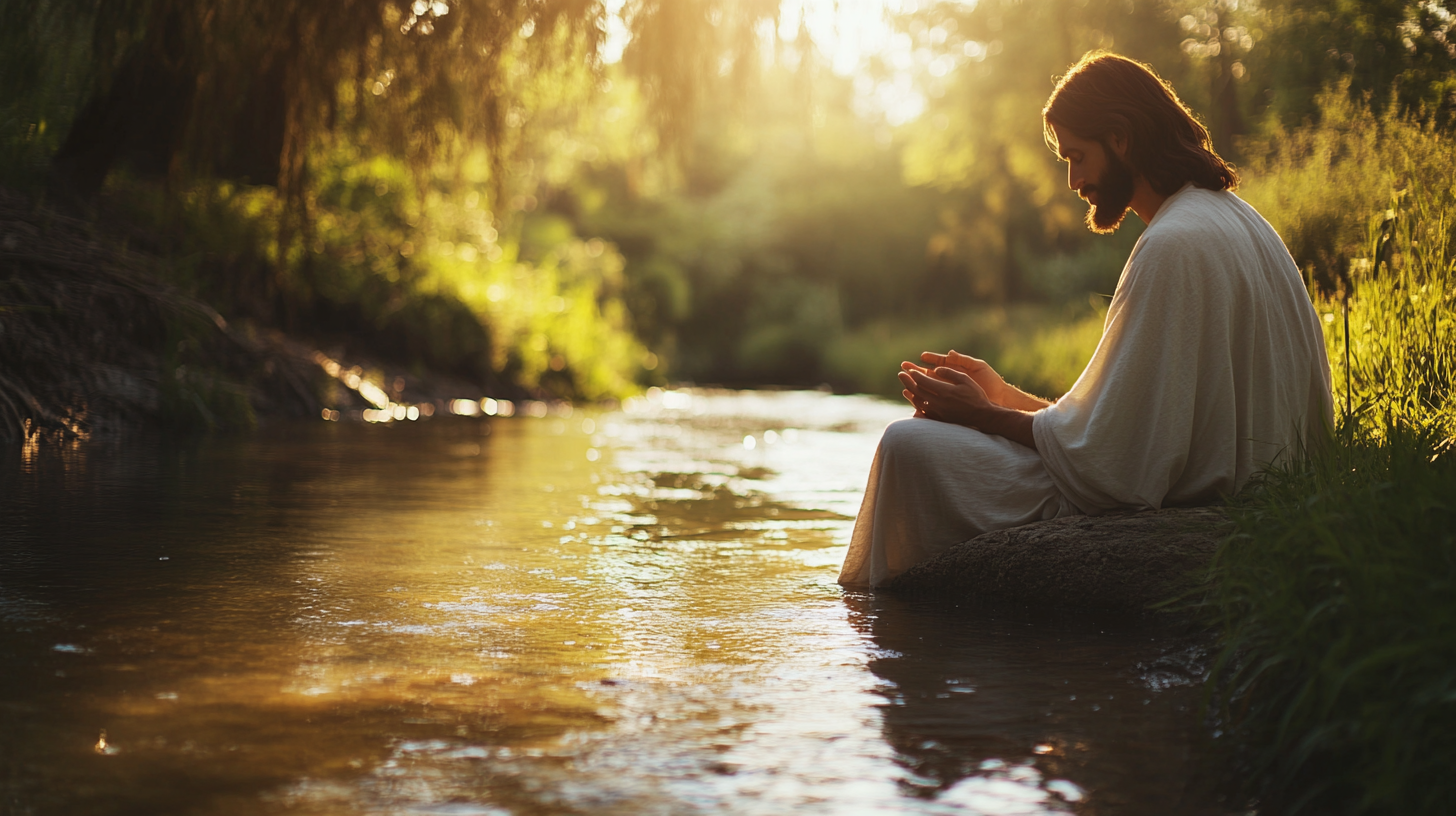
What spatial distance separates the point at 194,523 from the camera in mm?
4742

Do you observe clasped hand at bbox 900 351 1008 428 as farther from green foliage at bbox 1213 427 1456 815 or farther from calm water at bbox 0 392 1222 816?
green foliage at bbox 1213 427 1456 815

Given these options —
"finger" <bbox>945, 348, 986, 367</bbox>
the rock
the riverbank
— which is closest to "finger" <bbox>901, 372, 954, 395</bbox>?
"finger" <bbox>945, 348, 986, 367</bbox>

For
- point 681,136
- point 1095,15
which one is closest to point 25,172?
point 681,136

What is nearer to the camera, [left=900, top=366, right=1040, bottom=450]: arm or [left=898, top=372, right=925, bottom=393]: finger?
[left=900, top=366, right=1040, bottom=450]: arm

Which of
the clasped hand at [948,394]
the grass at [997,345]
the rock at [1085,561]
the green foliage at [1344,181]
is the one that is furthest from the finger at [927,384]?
the grass at [997,345]

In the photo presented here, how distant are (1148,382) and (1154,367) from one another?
43 millimetres

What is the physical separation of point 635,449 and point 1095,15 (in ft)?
37.6

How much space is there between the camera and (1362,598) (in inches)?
87.6

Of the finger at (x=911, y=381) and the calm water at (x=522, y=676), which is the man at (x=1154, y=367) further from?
the calm water at (x=522, y=676)

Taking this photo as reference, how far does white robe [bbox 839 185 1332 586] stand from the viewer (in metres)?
3.44

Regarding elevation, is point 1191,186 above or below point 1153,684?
above

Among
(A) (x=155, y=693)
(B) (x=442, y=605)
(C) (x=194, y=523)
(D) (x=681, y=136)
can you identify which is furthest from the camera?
(D) (x=681, y=136)

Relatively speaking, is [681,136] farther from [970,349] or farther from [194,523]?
[970,349]

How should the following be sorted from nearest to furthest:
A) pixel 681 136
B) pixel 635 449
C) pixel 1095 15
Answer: pixel 681 136 → pixel 635 449 → pixel 1095 15
